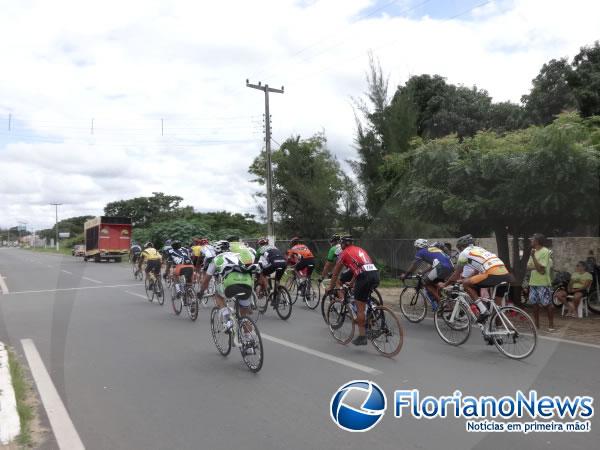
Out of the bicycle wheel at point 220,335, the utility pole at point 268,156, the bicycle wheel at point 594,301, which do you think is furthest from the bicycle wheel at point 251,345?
the utility pole at point 268,156

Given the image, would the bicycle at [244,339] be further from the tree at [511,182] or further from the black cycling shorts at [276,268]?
the tree at [511,182]

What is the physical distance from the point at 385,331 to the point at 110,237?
3500cm

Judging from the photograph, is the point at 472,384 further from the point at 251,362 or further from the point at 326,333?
the point at 326,333

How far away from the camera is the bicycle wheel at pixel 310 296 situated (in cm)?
1283

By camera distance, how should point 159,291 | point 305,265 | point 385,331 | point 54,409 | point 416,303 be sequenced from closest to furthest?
point 54,409 < point 385,331 < point 416,303 < point 305,265 < point 159,291

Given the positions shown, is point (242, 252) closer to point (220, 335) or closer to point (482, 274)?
point (220, 335)

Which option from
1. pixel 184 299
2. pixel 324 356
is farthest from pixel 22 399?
pixel 184 299

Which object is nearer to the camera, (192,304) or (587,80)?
(192,304)

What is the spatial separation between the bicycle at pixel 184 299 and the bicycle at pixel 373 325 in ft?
12.1

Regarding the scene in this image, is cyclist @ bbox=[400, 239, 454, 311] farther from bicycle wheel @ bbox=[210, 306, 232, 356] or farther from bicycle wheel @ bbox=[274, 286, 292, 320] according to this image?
bicycle wheel @ bbox=[210, 306, 232, 356]

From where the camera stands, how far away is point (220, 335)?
310 inches

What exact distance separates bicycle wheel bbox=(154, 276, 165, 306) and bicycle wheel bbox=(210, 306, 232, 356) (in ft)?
20.8

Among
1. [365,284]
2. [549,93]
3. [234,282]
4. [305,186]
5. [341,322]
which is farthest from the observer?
[549,93]

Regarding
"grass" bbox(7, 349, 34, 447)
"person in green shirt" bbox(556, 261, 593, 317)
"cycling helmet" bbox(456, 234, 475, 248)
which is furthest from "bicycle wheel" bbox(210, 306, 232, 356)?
"person in green shirt" bbox(556, 261, 593, 317)
